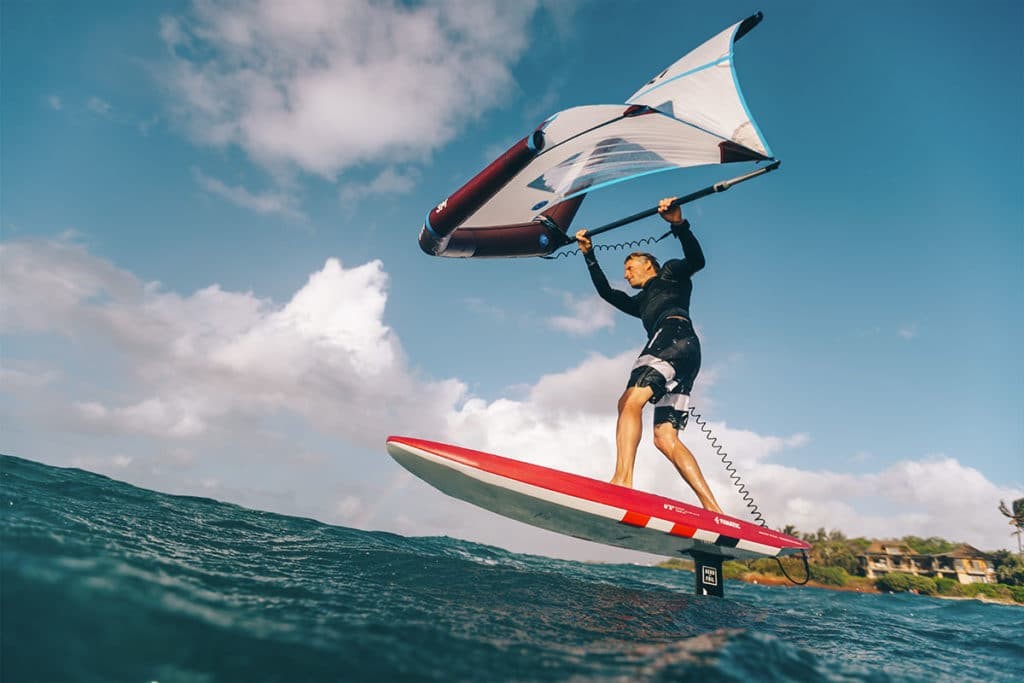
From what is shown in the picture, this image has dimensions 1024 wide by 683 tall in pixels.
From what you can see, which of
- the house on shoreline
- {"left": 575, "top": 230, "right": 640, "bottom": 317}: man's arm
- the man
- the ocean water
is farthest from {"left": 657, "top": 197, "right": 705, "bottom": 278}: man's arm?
the house on shoreline

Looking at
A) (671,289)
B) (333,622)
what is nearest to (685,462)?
(671,289)

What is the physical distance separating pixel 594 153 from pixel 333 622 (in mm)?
5255

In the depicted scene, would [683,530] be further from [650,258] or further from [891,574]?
[891,574]

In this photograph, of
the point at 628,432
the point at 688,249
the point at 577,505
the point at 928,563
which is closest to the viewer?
the point at 577,505

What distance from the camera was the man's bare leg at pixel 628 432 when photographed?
4789 mm

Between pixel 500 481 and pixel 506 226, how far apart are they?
139 inches

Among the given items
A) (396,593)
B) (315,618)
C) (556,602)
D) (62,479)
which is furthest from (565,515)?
(62,479)

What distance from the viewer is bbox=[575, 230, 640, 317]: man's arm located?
5.73 metres

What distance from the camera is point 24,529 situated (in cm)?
246

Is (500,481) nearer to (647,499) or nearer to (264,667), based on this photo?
(647,499)

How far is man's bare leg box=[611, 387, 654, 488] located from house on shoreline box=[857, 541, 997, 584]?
55.8m

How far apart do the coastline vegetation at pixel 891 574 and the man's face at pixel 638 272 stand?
110 ft

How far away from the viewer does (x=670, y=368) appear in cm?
494

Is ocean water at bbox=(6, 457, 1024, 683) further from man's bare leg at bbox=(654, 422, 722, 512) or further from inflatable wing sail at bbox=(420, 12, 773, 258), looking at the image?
inflatable wing sail at bbox=(420, 12, 773, 258)
